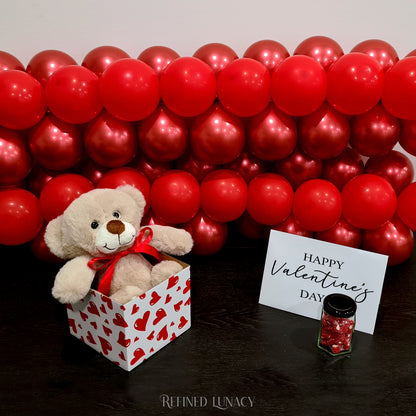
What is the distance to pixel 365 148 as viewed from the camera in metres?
1.00

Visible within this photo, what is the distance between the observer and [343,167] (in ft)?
3.50

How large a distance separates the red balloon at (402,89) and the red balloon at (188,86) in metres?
0.38

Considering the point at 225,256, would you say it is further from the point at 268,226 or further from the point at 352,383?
the point at 352,383

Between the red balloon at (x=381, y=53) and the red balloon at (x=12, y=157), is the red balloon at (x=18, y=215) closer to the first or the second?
the red balloon at (x=12, y=157)

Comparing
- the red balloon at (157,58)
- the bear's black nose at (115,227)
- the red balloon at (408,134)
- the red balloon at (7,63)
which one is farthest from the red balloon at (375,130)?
the red balloon at (7,63)

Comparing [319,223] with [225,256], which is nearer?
[319,223]

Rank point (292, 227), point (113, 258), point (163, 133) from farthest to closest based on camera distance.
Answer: point (292, 227) < point (163, 133) < point (113, 258)

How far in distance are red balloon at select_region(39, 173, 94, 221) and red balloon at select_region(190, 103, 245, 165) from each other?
297 millimetres

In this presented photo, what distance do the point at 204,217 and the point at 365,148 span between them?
0.43 meters

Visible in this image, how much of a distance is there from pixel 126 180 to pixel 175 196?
0.42 ft

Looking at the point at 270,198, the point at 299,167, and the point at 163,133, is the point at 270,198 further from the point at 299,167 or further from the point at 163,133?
the point at 163,133

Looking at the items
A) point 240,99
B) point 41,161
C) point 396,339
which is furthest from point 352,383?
point 41,161

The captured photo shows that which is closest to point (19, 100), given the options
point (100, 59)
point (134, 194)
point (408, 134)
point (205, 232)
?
point (100, 59)

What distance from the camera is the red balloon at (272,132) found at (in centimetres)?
97
